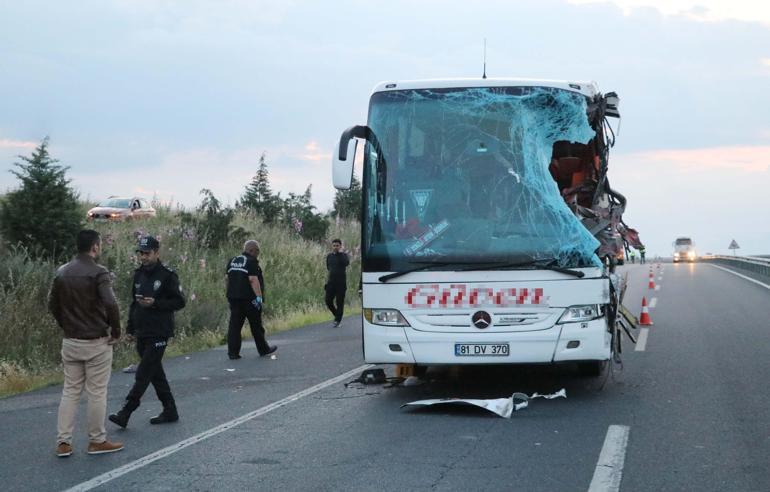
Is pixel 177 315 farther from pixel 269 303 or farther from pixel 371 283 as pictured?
pixel 371 283

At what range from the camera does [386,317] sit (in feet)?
33.3

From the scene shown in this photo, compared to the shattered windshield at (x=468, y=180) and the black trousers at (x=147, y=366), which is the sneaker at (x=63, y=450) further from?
the shattered windshield at (x=468, y=180)

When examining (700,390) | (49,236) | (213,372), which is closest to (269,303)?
(49,236)

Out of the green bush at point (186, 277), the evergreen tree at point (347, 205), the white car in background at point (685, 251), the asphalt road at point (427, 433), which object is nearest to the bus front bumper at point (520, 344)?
the asphalt road at point (427, 433)

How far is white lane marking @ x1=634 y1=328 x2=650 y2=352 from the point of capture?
15.1 metres

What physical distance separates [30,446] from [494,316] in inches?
179

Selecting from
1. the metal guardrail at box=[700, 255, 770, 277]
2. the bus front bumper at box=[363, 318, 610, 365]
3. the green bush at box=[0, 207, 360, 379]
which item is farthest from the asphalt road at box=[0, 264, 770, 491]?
the metal guardrail at box=[700, 255, 770, 277]

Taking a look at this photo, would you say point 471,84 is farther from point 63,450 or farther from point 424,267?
point 63,450

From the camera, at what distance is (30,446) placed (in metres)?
8.66

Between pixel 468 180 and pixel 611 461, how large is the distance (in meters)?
3.72

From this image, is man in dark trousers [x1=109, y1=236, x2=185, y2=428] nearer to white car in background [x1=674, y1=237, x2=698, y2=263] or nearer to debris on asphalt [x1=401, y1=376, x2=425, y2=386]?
debris on asphalt [x1=401, y1=376, x2=425, y2=386]

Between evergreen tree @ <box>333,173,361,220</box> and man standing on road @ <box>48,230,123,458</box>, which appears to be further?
evergreen tree @ <box>333,173,361,220</box>

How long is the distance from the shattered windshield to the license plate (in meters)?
0.86

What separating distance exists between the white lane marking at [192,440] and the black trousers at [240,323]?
329 cm
